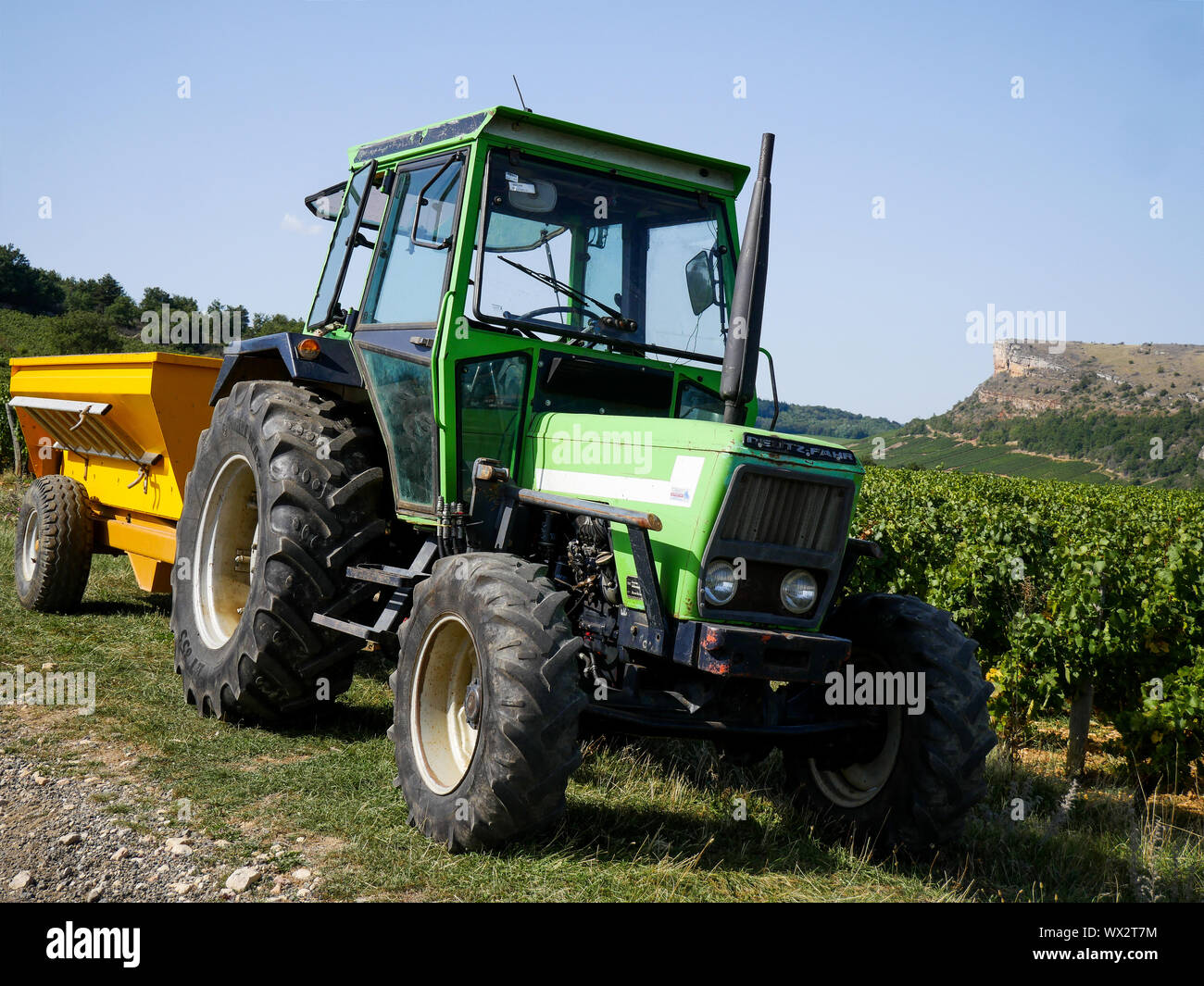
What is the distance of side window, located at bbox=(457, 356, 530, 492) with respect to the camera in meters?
4.74

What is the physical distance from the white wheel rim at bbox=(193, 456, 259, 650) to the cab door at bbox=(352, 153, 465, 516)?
1.22 m

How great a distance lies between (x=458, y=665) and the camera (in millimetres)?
4406

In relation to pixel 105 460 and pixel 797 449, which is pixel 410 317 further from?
pixel 105 460

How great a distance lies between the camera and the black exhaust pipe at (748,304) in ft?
13.1

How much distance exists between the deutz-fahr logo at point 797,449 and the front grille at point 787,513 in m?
0.09

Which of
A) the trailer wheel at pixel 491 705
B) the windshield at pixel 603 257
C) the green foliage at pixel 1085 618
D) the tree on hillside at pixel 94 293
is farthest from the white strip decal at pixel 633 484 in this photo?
the tree on hillside at pixel 94 293

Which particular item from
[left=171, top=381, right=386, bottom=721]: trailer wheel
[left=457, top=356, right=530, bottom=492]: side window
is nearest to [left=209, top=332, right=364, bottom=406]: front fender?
[left=171, top=381, right=386, bottom=721]: trailer wheel

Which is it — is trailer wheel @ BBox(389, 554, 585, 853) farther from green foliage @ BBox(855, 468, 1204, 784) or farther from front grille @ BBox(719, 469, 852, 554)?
green foliage @ BBox(855, 468, 1204, 784)

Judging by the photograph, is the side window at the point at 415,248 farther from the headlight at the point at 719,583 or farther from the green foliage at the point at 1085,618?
the green foliage at the point at 1085,618

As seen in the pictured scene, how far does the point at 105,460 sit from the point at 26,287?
58.0 metres

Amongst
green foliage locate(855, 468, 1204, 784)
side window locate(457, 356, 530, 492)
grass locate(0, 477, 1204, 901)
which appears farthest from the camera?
green foliage locate(855, 468, 1204, 784)

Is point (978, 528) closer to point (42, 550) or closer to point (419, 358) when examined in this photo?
point (419, 358)
